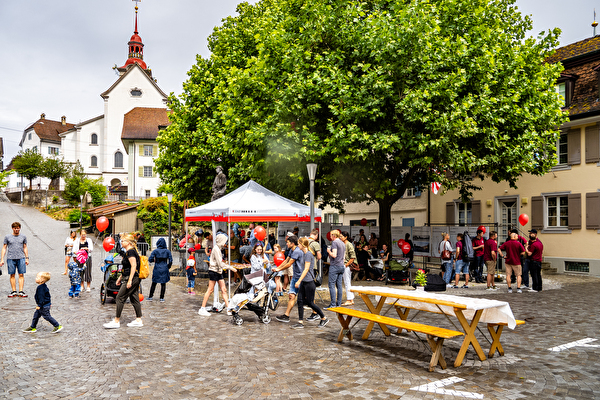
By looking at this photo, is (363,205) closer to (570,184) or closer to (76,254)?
(570,184)

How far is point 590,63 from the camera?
70.6 feet

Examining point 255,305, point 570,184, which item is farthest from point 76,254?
point 570,184

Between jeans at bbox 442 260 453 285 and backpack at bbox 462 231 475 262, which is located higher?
backpack at bbox 462 231 475 262

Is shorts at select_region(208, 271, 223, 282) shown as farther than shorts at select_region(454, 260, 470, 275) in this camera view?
No

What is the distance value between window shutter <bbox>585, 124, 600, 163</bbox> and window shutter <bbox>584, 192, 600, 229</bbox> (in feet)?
→ 4.94

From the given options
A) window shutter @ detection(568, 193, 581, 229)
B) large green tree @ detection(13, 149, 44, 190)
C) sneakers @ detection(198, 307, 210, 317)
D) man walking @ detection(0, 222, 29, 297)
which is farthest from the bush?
window shutter @ detection(568, 193, 581, 229)

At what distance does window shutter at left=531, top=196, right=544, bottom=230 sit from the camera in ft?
73.5

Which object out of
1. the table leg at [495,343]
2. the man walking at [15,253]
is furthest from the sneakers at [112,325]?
the table leg at [495,343]

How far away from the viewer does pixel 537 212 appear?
74.0ft

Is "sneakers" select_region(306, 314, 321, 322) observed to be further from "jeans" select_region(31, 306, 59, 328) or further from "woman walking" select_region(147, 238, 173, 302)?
"jeans" select_region(31, 306, 59, 328)

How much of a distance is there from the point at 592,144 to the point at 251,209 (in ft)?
51.2

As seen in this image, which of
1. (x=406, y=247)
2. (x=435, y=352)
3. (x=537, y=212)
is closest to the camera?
(x=435, y=352)

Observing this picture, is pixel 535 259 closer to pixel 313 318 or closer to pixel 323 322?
pixel 313 318

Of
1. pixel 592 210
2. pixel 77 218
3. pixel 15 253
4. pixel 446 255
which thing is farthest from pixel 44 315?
pixel 77 218
